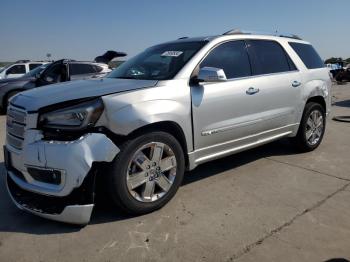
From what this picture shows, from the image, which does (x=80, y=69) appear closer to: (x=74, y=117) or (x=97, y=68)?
(x=97, y=68)

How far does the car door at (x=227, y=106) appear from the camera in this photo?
3.82 metres

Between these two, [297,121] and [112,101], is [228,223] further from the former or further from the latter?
[297,121]

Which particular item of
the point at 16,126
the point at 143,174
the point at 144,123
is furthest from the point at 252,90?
the point at 16,126

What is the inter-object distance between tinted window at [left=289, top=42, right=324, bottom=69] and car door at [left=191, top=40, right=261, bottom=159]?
1.30 m

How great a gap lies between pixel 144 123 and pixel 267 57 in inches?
91.5

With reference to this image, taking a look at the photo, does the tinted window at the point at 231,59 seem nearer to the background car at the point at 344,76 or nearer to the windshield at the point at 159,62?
the windshield at the point at 159,62

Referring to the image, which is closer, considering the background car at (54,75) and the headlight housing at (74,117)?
the headlight housing at (74,117)

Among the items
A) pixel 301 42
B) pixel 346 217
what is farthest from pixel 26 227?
pixel 301 42

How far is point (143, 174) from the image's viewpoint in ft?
11.0

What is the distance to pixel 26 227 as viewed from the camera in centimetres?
325

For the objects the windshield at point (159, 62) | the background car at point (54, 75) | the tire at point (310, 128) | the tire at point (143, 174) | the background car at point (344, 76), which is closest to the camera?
the tire at point (143, 174)

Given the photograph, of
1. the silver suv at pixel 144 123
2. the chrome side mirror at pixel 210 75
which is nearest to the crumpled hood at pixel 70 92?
the silver suv at pixel 144 123

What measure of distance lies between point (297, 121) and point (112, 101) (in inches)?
121

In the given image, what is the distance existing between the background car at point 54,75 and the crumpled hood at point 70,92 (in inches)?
259
